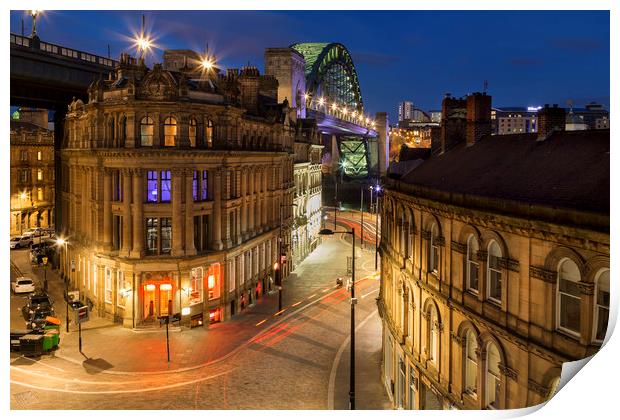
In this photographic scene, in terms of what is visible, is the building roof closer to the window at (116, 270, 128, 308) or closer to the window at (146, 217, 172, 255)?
the window at (146, 217, 172, 255)

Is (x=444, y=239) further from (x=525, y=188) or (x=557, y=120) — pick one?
(x=557, y=120)

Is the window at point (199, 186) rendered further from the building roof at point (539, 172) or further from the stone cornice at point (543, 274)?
the stone cornice at point (543, 274)

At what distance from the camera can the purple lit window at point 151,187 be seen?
4462 centimetres

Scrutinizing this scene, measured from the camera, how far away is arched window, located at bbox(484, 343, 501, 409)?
19703mm

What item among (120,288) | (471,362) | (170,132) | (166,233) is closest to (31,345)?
(120,288)

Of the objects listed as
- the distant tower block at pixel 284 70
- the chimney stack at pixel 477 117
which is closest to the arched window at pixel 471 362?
the chimney stack at pixel 477 117

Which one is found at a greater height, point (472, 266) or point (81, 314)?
point (472, 266)

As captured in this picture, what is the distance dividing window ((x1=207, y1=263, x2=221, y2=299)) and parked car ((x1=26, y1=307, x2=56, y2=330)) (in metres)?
12.3

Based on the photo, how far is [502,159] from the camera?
24.8 meters

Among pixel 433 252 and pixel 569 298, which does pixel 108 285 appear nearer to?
pixel 433 252

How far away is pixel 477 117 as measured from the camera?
102 feet

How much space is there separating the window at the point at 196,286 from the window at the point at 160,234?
275 centimetres

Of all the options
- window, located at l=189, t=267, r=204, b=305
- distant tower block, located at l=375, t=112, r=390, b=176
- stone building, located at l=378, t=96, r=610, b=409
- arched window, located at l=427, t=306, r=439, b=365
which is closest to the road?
window, located at l=189, t=267, r=204, b=305

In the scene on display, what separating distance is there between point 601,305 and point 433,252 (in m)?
9.88
